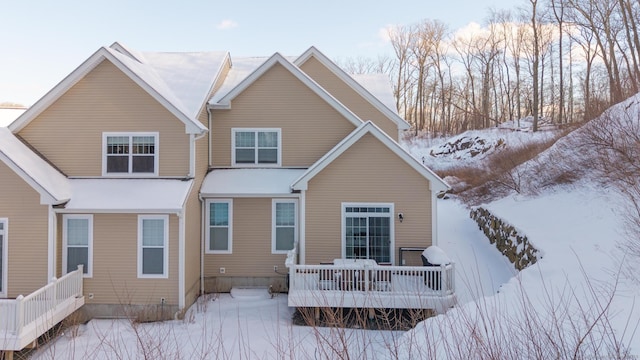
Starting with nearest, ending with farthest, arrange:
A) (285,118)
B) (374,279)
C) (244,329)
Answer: (244,329)
(374,279)
(285,118)

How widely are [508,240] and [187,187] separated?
10684mm

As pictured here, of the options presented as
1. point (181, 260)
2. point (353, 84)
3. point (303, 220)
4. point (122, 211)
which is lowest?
point (181, 260)

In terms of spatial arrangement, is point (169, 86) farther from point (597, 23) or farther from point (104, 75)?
point (597, 23)

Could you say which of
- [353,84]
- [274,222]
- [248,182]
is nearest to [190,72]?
[248,182]

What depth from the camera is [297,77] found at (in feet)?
42.5

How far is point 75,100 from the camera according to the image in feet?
36.8

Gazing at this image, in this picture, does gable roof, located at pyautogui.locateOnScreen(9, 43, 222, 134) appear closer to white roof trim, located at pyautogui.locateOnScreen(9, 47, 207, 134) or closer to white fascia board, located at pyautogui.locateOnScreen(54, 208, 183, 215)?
white roof trim, located at pyautogui.locateOnScreen(9, 47, 207, 134)

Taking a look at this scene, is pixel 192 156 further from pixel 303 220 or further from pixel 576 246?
pixel 576 246

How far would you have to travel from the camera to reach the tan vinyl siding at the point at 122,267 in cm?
1034

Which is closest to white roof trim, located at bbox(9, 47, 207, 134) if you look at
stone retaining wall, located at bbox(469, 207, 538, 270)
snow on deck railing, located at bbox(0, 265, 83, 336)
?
snow on deck railing, located at bbox(0, 265, 83, 336)

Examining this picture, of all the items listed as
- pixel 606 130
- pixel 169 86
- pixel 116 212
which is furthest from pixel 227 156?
pixel 606 130

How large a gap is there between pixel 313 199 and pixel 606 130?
31.4ft

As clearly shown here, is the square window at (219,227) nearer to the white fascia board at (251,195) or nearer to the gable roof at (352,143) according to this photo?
the white fascia board at (251,195)

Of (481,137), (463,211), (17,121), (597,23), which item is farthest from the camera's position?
(481,137)
